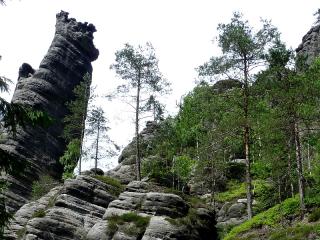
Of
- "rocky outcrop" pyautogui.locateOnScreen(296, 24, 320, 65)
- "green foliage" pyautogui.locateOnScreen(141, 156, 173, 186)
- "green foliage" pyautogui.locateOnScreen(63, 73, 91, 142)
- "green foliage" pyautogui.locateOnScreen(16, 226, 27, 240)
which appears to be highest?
"rocky outcrop" pyautogui.locateOnScreen(296, 24, 320, 65)

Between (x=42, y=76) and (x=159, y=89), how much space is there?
36.8m

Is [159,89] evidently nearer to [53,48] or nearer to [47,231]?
[47,231]

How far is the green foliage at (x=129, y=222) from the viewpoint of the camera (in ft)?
98.5

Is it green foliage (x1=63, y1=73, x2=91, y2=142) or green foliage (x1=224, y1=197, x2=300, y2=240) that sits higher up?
green foliage (x1=63, y1=73, x2=91, y2=142)

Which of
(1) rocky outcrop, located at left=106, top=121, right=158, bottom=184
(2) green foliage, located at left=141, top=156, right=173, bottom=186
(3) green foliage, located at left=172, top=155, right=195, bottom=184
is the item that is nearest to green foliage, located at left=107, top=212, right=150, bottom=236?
(2) green foliage, located at left=141, top=156, right=173, bottom=186

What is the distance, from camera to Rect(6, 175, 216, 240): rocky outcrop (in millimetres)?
30219

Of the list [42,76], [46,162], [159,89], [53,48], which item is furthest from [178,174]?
[53,48]

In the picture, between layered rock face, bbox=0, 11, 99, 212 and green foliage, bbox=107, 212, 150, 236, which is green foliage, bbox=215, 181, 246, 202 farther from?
layered rock face, bbox=0, 11, 99, 212

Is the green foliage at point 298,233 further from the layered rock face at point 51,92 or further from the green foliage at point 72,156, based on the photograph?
the layered rock face at point 51,92

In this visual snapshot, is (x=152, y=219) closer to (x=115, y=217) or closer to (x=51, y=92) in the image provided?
(x=115, y=217)

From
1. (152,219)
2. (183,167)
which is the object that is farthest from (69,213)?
(183,167)

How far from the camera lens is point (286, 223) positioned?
81.1ft

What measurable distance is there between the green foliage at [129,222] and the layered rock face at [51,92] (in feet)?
85.2

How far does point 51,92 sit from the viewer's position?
7200 cm
